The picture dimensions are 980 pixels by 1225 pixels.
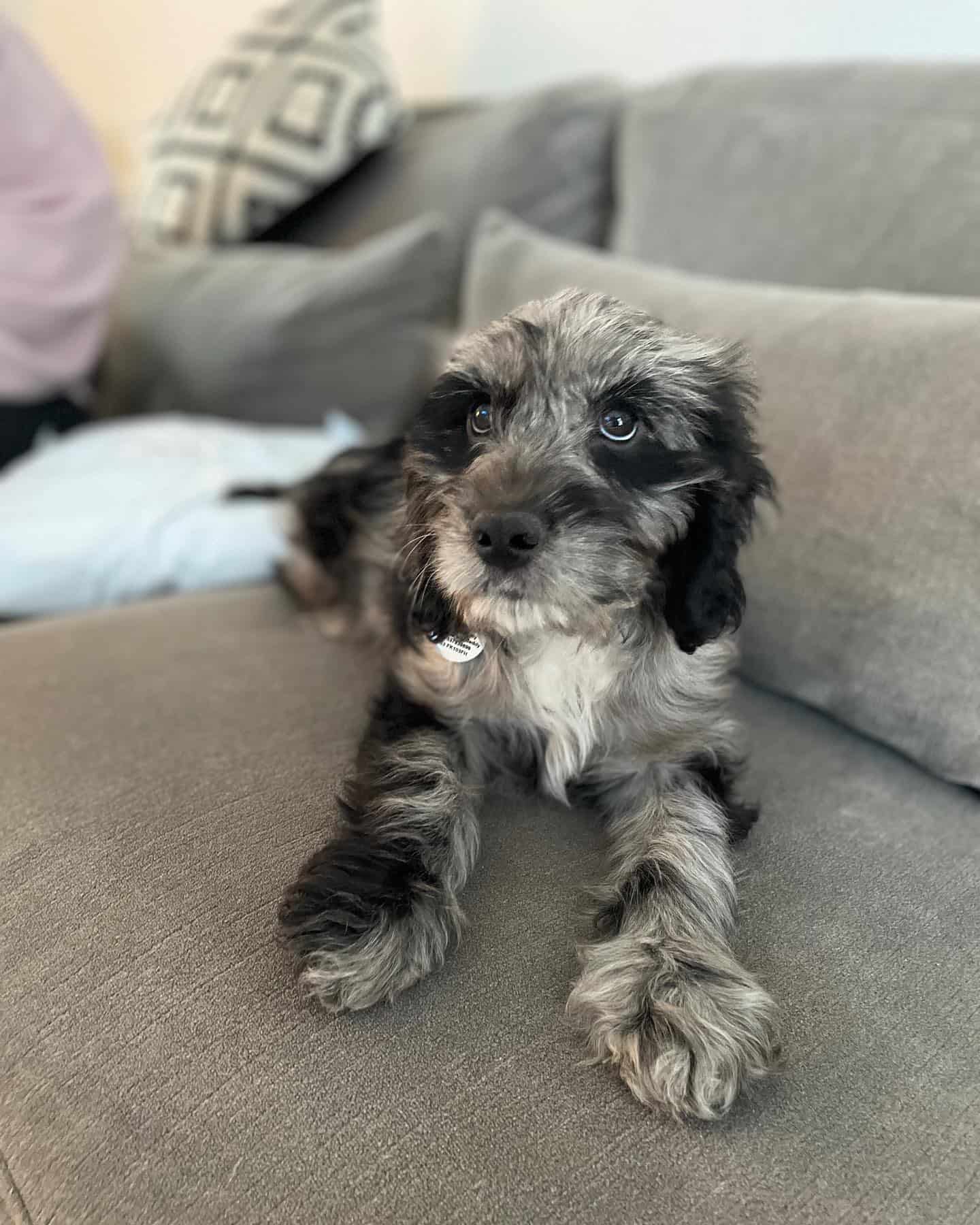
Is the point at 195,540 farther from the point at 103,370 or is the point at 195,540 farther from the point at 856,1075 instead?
the point at 856,1075

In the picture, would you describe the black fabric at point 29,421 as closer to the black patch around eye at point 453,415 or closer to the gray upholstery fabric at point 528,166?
the gray upholstery fabric at point 528,166

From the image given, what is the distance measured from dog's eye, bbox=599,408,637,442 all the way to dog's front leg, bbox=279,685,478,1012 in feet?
1.93

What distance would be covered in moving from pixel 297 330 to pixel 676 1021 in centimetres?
266

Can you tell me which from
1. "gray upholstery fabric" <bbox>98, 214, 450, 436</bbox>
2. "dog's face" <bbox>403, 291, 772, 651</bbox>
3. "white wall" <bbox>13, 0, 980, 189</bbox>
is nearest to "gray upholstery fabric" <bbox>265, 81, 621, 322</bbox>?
"gray upholstery fabric" <bbox>98, 214, 450, 436</bbox>

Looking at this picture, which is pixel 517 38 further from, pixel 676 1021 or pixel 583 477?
pixel 676 1021

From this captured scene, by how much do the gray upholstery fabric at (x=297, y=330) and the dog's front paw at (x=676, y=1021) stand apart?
2.28 meters

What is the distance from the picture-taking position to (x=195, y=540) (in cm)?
262

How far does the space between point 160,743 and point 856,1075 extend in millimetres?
1226

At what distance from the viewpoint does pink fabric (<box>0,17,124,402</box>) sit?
127 inches

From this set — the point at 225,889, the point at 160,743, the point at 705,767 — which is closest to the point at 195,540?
the point at 160,743

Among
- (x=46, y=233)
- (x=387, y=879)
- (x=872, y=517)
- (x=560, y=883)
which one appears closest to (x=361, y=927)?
(x=387, y=879)

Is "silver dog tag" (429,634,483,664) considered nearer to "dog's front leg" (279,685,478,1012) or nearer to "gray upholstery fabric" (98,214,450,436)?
"dog's front leg" (279,685,478,1012)

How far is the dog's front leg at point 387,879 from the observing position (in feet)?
3.91

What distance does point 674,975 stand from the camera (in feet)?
3.97
